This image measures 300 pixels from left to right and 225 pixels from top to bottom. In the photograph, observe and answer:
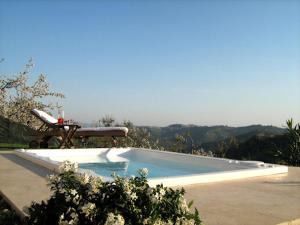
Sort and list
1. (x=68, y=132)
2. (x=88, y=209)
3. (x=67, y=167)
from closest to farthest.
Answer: (x=88, y=209) → (x=67, y=167) → (x=68, y=132)

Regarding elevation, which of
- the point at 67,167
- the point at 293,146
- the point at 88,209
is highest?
the point at 293,146

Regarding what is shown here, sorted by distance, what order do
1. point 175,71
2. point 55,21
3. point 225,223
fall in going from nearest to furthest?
point 225,223
point 55,21
point 175,71

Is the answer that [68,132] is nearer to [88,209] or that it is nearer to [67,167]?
[67,167]

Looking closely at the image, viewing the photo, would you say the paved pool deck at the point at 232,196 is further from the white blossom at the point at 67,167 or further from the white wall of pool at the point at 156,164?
the white blossom at the point at 67,167

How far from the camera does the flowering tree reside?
1463 cm

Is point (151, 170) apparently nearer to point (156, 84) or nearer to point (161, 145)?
point (161, 145)

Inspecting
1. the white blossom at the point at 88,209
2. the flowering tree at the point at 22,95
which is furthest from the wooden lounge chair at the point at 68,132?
the white blossom at the point at 88,209

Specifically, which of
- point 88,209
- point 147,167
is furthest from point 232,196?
point 147,167

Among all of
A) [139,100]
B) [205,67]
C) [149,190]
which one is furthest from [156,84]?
[149,190]

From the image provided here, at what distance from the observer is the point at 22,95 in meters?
15.3

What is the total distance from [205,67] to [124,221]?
10.4m

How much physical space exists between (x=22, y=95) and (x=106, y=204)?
1415 centimetres

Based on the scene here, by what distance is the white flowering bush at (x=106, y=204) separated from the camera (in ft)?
6.66

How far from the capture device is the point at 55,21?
10.6 metres
